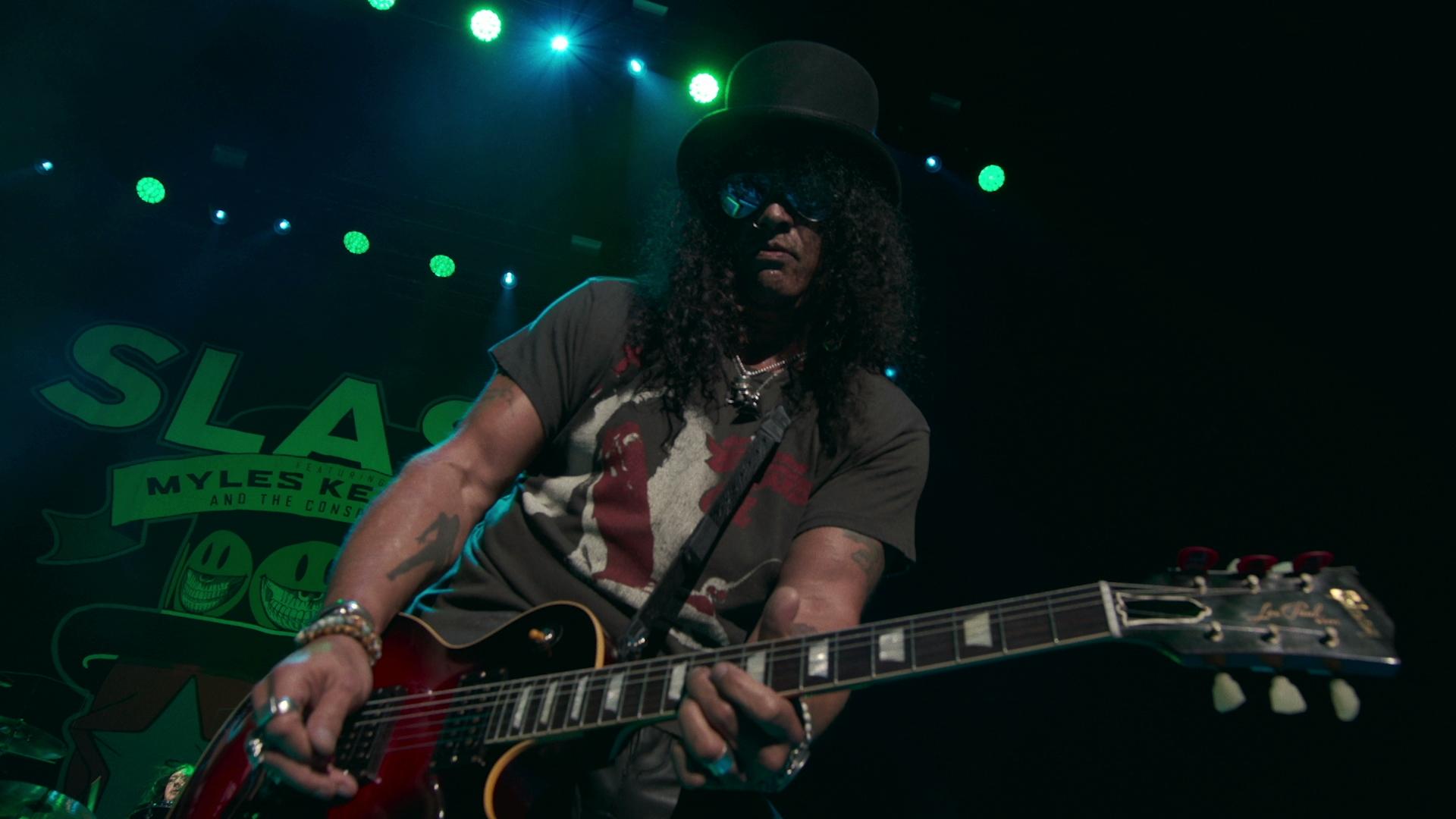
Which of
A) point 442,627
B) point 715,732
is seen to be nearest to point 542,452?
point 442,627

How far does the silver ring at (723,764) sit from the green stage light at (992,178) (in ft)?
15.6

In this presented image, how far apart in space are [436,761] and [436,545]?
2.24ft

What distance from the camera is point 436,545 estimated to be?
240cm

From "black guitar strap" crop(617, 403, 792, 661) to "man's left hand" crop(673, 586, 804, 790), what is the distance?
466 millimetres

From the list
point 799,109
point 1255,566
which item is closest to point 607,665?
point 1255,566

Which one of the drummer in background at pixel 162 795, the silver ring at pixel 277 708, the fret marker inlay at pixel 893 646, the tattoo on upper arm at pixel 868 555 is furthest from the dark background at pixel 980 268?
the silver ring at pixel 277 708

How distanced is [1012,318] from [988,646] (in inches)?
165

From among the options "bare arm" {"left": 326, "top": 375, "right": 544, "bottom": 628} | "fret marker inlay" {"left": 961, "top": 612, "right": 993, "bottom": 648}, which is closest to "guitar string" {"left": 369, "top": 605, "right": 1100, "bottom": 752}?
"bare arm" {"left": 326, "top": 375, "right": 544, "bottom": 628}

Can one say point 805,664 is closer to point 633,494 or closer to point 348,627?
point 633,494

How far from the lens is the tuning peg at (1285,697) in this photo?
1.46 meters

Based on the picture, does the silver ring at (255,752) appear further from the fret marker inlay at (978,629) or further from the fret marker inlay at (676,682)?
the fret marker inlay at (978,629)

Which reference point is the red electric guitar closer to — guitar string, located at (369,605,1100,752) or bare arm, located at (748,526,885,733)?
guitar string, located at (369,605,1100,752)

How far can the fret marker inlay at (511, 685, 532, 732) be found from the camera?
1.89m

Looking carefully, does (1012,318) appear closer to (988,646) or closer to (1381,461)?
(1381,461)
